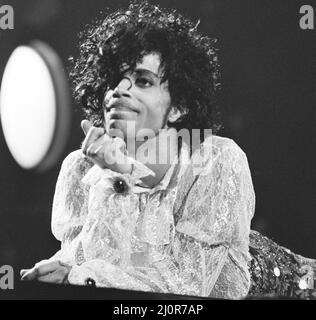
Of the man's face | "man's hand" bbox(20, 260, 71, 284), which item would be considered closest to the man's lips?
the man's face

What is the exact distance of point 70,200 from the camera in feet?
6.19

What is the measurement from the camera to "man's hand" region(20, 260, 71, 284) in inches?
73.5

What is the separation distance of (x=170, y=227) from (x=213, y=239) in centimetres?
12

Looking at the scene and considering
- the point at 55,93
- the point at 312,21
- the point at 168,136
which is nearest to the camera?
the point at 312,21

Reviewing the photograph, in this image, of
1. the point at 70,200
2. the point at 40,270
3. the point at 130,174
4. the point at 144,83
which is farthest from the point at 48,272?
the point at 144,83

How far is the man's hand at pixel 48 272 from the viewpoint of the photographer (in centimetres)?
187

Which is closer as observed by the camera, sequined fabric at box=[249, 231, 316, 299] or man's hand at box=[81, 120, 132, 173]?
sequined fabric at box=[249, 231, 316, 299]

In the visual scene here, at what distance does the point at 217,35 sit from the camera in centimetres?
175

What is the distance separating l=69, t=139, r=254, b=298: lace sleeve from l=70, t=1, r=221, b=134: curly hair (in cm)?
14

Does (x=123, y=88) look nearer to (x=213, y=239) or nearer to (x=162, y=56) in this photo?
(x=162, y=56)

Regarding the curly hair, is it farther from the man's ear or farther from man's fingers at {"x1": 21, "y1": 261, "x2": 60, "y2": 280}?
man's fingers at {"x1": 21, "y1": 261, "x2": 60, "y2": 280}
